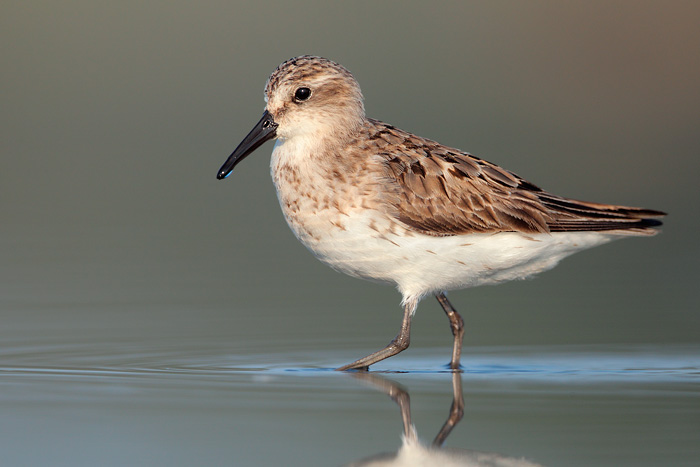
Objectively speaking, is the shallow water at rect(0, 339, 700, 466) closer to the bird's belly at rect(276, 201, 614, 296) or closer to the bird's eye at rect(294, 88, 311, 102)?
the bird's belly at rect(276, 201, 614, 296)

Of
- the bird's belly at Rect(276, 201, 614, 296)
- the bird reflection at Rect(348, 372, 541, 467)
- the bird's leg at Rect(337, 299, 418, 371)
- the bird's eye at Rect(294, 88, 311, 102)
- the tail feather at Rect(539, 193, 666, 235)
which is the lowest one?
the bird reflection at Rect(348, 372, 541, 467)

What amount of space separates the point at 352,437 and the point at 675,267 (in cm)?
727

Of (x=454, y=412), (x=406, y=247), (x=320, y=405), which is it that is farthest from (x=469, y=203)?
(x=320, y=405)

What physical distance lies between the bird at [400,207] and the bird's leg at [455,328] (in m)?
0.01

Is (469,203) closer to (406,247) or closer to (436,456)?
(406,247)

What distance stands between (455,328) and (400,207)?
1251 mm

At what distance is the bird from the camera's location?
29.6 feet

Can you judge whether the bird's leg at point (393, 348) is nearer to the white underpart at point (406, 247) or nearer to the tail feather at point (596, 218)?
the white underpart at point (406, 247)

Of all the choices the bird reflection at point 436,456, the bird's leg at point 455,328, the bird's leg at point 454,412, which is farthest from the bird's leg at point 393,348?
the bird reflection at point 436,456

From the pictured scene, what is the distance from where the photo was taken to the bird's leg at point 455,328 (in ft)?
30.4

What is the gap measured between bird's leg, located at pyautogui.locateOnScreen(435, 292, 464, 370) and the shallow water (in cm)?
12

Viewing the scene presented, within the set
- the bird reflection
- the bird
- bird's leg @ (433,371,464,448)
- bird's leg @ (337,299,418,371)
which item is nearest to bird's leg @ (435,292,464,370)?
the bird

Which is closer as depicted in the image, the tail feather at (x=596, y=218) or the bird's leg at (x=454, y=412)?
the bird's leg at (x=454, y=412)

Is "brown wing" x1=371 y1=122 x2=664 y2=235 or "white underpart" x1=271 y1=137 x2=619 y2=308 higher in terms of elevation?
"brown wing" x1=371 y1=122 x2=664 y2=235
